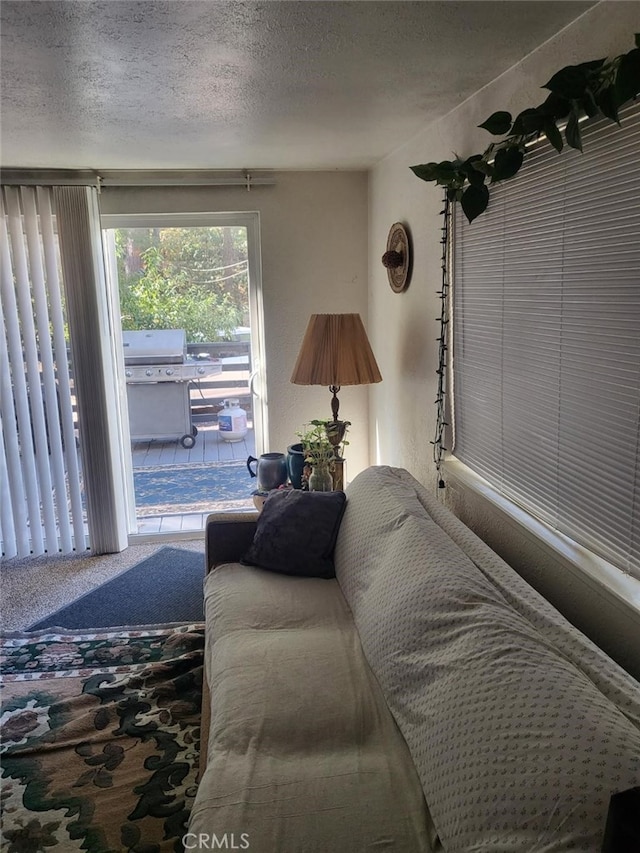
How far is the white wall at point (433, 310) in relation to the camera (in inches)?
59.4

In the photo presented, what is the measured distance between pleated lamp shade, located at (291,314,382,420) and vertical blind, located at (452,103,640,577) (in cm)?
80

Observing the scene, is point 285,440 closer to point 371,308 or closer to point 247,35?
point 371,308

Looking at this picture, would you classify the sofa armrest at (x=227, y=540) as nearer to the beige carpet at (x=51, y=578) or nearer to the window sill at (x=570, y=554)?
the window sill at (x=570, y=554)

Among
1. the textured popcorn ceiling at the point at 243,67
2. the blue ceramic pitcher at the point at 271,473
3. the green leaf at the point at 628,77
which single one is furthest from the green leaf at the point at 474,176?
the blue ceramic pitcher at the point at 271,473

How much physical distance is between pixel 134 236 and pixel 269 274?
822mm

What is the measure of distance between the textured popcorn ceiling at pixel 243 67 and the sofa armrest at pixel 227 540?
A: 62.4 inches

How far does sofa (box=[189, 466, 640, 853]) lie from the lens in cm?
103

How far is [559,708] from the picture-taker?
112cm

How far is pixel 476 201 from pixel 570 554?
3.54 ft

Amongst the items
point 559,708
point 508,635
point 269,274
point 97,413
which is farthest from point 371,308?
point 559,708

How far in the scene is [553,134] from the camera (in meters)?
1.52

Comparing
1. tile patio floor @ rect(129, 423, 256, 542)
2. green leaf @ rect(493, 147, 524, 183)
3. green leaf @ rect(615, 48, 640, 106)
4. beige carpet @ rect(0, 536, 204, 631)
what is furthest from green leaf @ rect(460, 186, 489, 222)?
beige carpet @ rect(0, 536, 204, 631)
